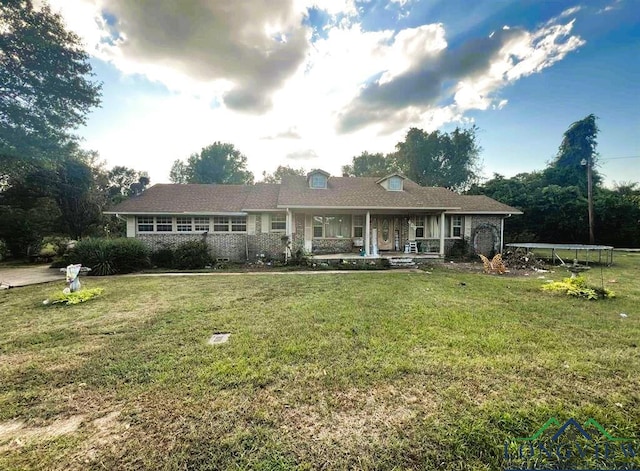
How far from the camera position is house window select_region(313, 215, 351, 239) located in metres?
15.5

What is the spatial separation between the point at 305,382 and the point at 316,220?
496 inches

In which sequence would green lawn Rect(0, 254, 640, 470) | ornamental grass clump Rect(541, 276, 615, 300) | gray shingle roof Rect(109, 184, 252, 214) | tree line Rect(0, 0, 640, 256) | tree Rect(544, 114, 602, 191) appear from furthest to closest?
tree Rect(544, 114, 602, 191), gray shingle roof Rect(109, 184, 252, 214), tree line Rect(0, 0, 640, 256), ornamental grass clump Rect(541, 276, 615, 300), green lawn Rect(0, 254, 640, 470)

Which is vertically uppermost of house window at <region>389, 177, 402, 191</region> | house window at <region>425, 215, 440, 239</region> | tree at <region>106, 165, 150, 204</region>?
tree at <region>106, 165, 150, 204</region>

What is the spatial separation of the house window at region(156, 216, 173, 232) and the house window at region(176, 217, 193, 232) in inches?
15.3

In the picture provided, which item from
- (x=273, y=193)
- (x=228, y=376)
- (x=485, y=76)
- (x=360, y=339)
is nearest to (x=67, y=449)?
(x=228, y=376)

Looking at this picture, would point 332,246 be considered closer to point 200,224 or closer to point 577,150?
point 200,224

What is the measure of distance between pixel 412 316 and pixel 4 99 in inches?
928

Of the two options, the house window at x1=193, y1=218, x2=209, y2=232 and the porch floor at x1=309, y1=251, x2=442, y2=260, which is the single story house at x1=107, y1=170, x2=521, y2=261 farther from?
the porch floor at x1=309, y1=251, x2=442, y2=260

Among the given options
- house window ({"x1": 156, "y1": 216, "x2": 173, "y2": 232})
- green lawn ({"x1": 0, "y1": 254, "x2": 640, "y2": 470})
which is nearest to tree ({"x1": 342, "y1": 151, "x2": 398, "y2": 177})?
house window ({"x1": 156, "y1": 216, "x2": 173, "y2": 232})

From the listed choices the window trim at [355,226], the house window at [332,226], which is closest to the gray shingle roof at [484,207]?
the window trim at [355,226]

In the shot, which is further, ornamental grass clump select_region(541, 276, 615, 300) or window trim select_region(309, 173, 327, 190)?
window trim select_region(309, 173, 327, 190)

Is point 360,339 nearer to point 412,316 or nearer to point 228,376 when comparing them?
point 412,316

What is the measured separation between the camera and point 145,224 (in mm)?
14781

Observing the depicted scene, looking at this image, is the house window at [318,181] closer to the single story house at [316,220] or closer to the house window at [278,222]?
the single story house at [316,220]
